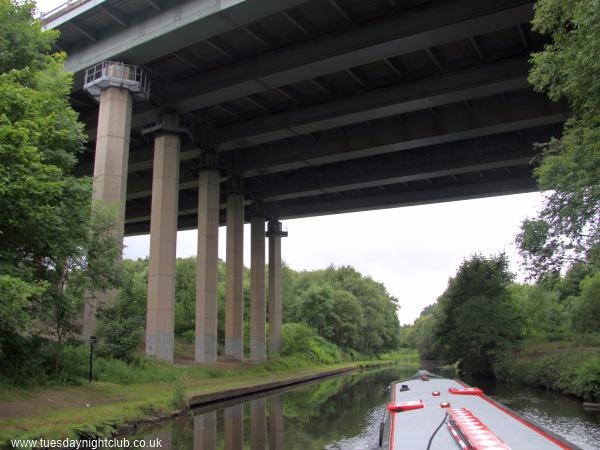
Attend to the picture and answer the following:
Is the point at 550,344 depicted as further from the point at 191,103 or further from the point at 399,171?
the point at 191,103

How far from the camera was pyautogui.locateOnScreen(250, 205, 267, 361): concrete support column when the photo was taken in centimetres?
4797

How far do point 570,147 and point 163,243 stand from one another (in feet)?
69.9

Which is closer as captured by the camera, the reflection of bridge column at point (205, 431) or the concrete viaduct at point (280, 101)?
the reflection of bridge column at point (205, 431)

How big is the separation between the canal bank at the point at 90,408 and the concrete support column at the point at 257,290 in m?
25.5

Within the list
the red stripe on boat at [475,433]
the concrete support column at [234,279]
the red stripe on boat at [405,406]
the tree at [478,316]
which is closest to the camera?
the red stripe on boat at [475,433]

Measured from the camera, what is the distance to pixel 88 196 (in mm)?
16656

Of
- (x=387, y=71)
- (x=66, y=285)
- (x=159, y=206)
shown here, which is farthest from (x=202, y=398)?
Result: (x=387, y=71)

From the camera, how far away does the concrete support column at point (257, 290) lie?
47969mm

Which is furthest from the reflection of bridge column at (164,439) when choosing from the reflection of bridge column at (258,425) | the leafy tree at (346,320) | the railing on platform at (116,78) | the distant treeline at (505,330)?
the leafy tree at (346,320)

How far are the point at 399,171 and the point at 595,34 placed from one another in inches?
1143

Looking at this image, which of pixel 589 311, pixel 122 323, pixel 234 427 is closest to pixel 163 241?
pixel 122 323

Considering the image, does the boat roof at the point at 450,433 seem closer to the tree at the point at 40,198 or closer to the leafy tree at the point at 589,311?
the tree at the point at 40,198

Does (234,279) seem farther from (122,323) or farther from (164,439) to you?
(164,439)

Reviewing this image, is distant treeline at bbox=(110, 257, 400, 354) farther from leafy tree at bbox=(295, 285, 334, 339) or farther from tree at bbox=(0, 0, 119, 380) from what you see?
tree at bbox=(0, 0, 119, 380)
